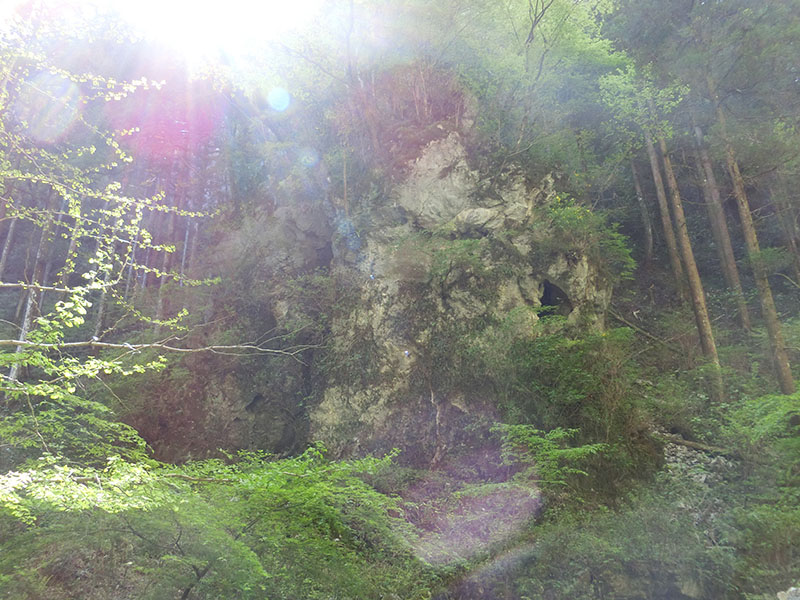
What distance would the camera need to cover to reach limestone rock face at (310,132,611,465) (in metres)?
8.20

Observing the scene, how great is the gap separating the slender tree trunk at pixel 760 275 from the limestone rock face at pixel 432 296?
2.80m

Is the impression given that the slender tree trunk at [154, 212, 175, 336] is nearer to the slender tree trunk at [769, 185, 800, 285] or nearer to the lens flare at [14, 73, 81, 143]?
the lens flare at [14, 73, 81, 143]

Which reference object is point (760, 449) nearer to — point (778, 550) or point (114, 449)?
point (778, 550)

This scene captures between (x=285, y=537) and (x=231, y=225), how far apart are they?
11.3 metres

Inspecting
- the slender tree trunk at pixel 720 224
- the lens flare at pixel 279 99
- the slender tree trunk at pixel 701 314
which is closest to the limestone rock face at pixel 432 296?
the slender tree trunk at pixel 701 314

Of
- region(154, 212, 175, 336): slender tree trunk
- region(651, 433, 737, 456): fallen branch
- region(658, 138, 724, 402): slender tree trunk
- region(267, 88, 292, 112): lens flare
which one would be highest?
region(267, 88, 292, 112): lens flare

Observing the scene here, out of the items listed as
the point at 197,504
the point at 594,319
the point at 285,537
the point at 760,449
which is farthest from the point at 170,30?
the point at 760,449

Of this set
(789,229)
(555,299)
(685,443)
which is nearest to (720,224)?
(789,229)

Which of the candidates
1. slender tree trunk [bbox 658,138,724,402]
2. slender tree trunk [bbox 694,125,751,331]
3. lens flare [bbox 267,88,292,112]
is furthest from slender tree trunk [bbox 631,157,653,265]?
lens flare [bbox 267,88,292,112]

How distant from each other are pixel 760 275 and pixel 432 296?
19.1 ft

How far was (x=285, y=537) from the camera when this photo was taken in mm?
4324

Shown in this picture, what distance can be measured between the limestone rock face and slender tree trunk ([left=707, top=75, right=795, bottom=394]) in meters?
2.80

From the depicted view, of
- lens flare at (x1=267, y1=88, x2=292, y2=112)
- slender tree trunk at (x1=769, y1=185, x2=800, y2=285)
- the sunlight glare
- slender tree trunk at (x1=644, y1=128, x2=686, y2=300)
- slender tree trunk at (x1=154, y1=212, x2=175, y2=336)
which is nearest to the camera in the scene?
the sunlight glare

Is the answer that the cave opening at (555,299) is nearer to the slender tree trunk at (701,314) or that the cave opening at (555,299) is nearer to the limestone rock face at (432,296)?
the limestone rock face at (432,296)
